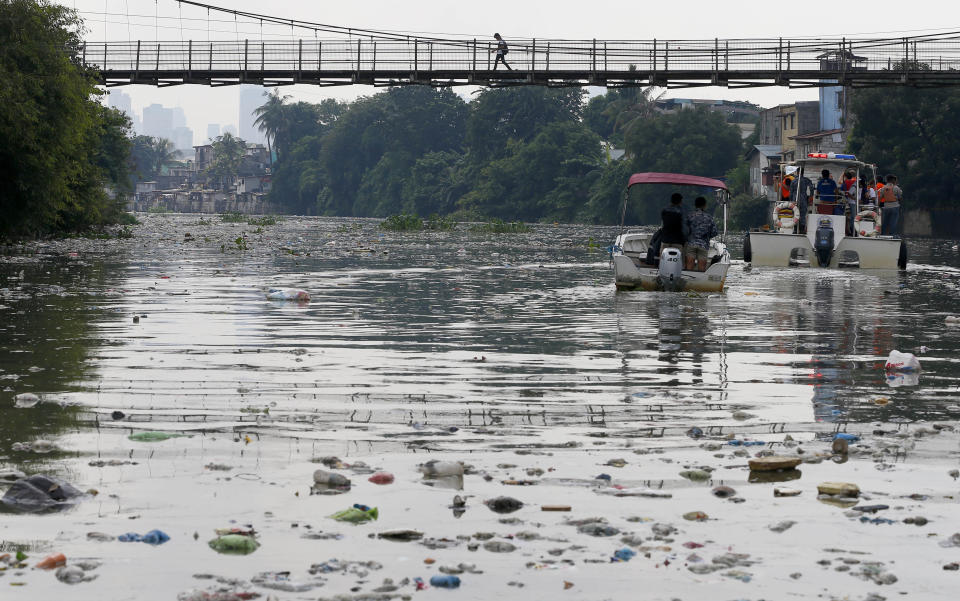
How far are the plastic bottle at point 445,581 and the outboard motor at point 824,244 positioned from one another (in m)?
21.7

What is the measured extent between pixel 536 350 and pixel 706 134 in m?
73.7

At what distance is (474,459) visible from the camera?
19.9 ft

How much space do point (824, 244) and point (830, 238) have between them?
19 centimetres

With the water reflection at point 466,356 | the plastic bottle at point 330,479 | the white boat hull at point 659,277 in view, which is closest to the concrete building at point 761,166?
the water reflection at point 466,356

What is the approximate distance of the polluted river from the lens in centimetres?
432

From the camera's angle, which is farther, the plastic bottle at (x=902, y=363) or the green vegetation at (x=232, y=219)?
the green vegetation at (x=232, y=219)

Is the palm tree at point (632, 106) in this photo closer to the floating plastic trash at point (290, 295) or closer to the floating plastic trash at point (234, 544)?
the floating plastic trash at point (290, 295)

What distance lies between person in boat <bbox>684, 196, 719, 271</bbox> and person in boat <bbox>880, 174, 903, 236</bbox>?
10961mm

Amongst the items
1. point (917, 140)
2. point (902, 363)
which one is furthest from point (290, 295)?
point (917, 140)

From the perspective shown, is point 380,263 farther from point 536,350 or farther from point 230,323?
point 536,350

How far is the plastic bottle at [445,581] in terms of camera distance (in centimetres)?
419

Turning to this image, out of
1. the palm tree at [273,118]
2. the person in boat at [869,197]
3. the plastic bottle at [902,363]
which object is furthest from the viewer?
the palm tree at [273,118]

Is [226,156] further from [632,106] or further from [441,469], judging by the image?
[441,469]

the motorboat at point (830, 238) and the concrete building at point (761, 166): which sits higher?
the concrete building at point (761, 166)
